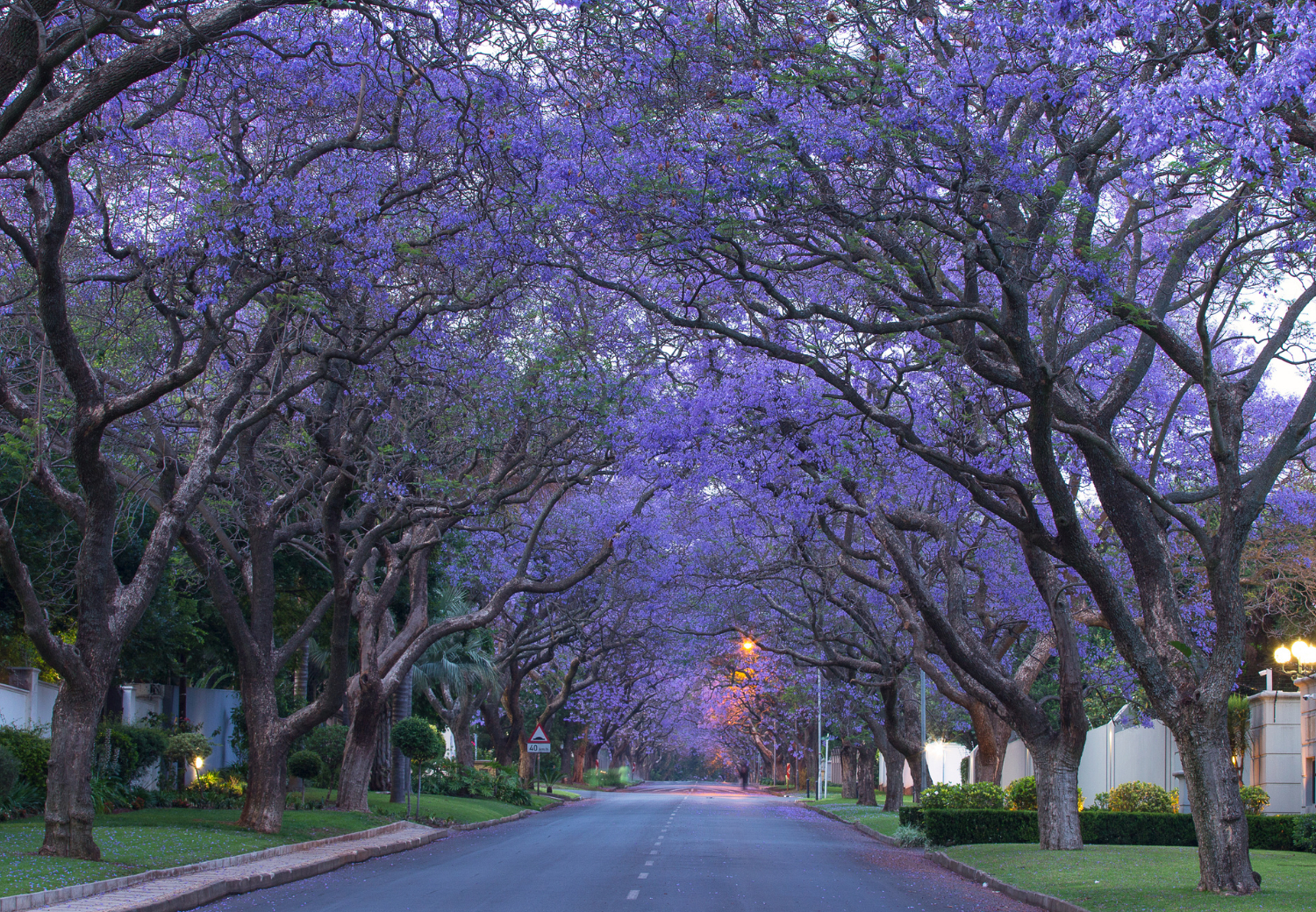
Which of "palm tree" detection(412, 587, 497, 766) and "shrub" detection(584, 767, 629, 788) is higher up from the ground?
"palm tree" detection(412, 587, 497, 766)

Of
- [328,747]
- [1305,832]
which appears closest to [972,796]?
[1305,832]

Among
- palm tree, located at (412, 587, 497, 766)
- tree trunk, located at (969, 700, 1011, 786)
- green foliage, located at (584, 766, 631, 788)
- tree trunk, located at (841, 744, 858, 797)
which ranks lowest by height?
green foliage, located at (584, 766, 631, 788)

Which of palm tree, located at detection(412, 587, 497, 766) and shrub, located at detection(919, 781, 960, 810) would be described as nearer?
shrub, located at detection(919, 781, 960, 810)

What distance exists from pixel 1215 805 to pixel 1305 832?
40.5ft

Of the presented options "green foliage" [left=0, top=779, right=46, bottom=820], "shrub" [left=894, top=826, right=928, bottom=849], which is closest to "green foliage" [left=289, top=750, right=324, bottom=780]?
"green foliage" [left=0, top=779, right=46, bottom=820]

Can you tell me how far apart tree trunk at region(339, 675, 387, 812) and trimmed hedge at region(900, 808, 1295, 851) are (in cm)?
1125

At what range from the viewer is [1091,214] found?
1292 centimetres

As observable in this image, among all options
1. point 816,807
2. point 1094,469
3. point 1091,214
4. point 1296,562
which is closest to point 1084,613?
point 1296,562

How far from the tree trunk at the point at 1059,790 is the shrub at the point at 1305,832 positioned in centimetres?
564

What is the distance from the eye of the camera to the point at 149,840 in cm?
1702

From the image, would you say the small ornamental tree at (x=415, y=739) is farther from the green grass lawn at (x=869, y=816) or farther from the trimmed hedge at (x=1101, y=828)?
the trimmed hedge at (x=1101, y=828)

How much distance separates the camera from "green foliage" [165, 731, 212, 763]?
91.3 ft

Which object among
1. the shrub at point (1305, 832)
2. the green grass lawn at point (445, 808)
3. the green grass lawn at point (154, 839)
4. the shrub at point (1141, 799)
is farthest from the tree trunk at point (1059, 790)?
the green grass lawn at point (445, 808)

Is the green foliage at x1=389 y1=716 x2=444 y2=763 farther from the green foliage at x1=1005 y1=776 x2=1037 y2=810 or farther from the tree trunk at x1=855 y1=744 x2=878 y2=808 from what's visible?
the tree trunk at x1=855 y1=744 x2=878 y2=808
